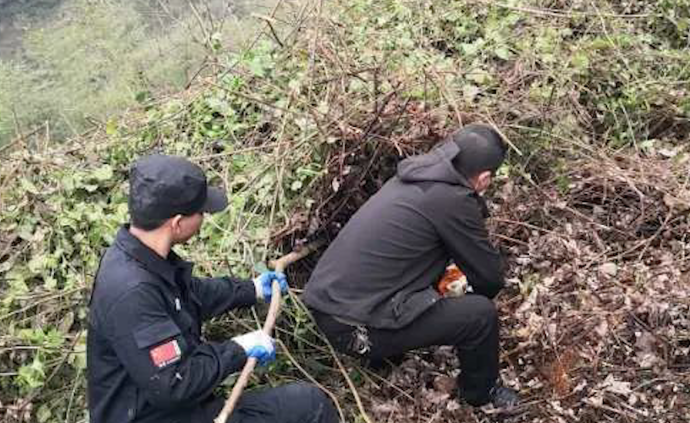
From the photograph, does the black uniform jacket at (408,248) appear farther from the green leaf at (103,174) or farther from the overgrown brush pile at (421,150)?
the green leaf at (103,174)

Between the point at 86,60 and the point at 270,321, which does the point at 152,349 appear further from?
the point at 86,60

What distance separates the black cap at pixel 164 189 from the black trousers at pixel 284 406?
883 millimetres

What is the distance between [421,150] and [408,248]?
3.95 feet

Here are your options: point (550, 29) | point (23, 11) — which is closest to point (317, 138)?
point (550, 29)

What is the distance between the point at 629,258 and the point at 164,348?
2.79 m

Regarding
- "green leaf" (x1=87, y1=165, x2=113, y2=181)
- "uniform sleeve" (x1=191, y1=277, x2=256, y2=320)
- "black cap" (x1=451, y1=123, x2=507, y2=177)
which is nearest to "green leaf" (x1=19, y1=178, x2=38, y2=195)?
"green leaf" (x1=87, y1=165, x2=113, y2=181)

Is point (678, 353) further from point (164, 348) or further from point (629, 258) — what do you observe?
point (164, 348)

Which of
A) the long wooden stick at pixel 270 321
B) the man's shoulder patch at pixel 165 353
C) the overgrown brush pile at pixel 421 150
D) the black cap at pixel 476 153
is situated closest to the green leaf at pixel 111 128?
the overgrown brush pile at pixel 421 150

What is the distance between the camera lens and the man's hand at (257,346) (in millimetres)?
3232

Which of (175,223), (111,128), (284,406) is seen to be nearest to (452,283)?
(284,406)

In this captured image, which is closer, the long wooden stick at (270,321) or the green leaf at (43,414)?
the long wooden stick at (270,321)

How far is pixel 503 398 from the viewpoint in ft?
Answer: 12.4

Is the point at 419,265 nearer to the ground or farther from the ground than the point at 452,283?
farther from the ground

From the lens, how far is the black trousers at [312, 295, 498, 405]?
3.52 m
